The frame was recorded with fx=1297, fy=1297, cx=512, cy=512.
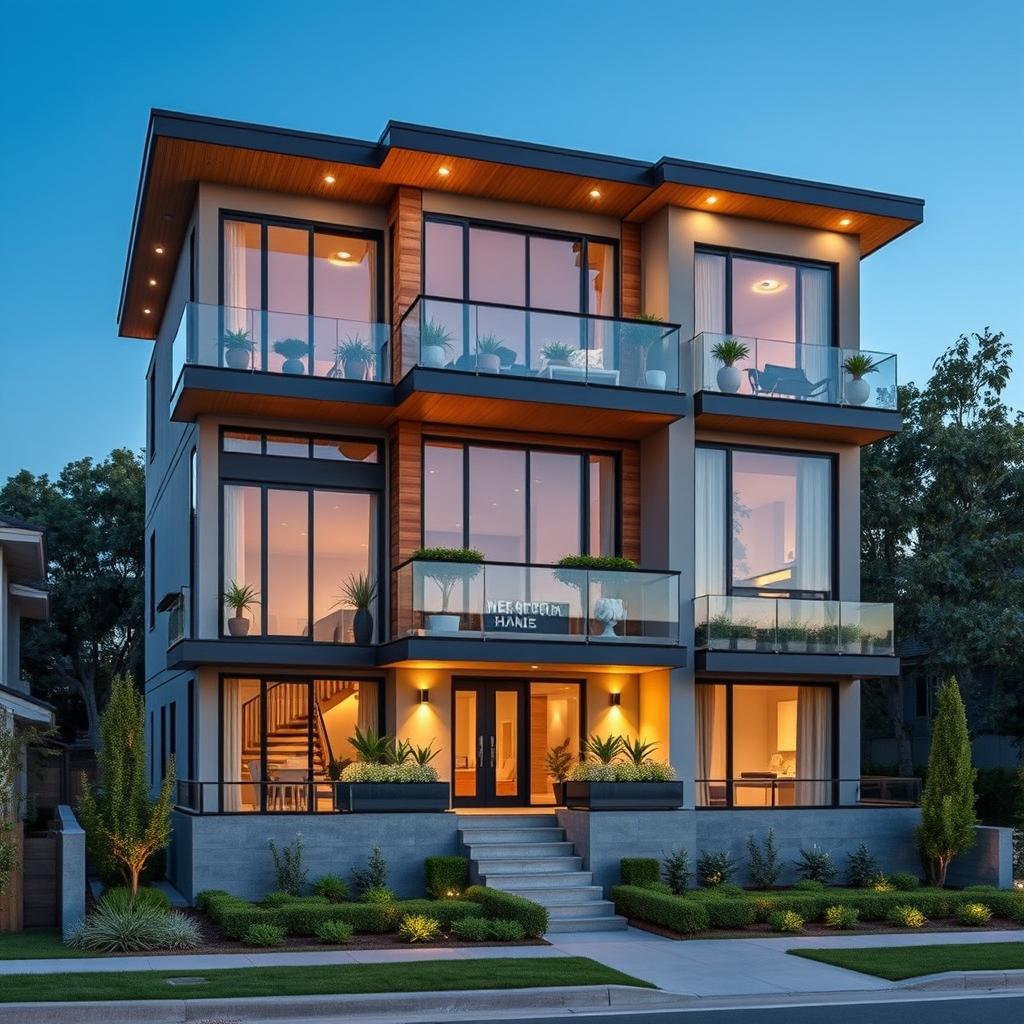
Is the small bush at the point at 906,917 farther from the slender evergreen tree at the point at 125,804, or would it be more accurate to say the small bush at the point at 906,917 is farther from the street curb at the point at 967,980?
the slender evergreen tree at the point at 125,804

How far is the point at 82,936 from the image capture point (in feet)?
48.7

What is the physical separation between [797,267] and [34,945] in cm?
1656

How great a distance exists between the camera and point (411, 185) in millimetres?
21359

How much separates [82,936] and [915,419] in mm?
22630

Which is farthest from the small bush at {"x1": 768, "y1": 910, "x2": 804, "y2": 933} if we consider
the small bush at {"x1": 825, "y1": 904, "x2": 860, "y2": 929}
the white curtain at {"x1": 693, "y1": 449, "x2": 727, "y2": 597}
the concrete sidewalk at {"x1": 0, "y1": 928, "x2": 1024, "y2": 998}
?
the white curtain at {"x1": 693, "y1": 449, "x2": 727, "y2": 597}

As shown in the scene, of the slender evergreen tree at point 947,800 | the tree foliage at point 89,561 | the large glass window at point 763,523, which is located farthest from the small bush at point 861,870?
the tree foliage at point 89,561

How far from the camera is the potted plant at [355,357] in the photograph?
2058cm

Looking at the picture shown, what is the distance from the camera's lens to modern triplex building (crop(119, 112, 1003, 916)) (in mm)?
20156

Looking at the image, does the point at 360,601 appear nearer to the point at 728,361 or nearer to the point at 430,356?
the point at 430,356

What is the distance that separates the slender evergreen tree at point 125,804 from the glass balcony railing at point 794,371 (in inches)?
416

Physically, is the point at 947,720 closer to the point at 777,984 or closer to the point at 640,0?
the point at 777,984

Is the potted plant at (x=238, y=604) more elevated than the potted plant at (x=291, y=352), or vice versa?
the potted plant at (x=291, y=352)


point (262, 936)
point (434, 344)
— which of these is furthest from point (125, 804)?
point (434, 344)

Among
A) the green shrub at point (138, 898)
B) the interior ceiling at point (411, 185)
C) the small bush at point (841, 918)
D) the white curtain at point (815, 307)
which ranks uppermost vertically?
the interior ceiling at point (411, 185)
